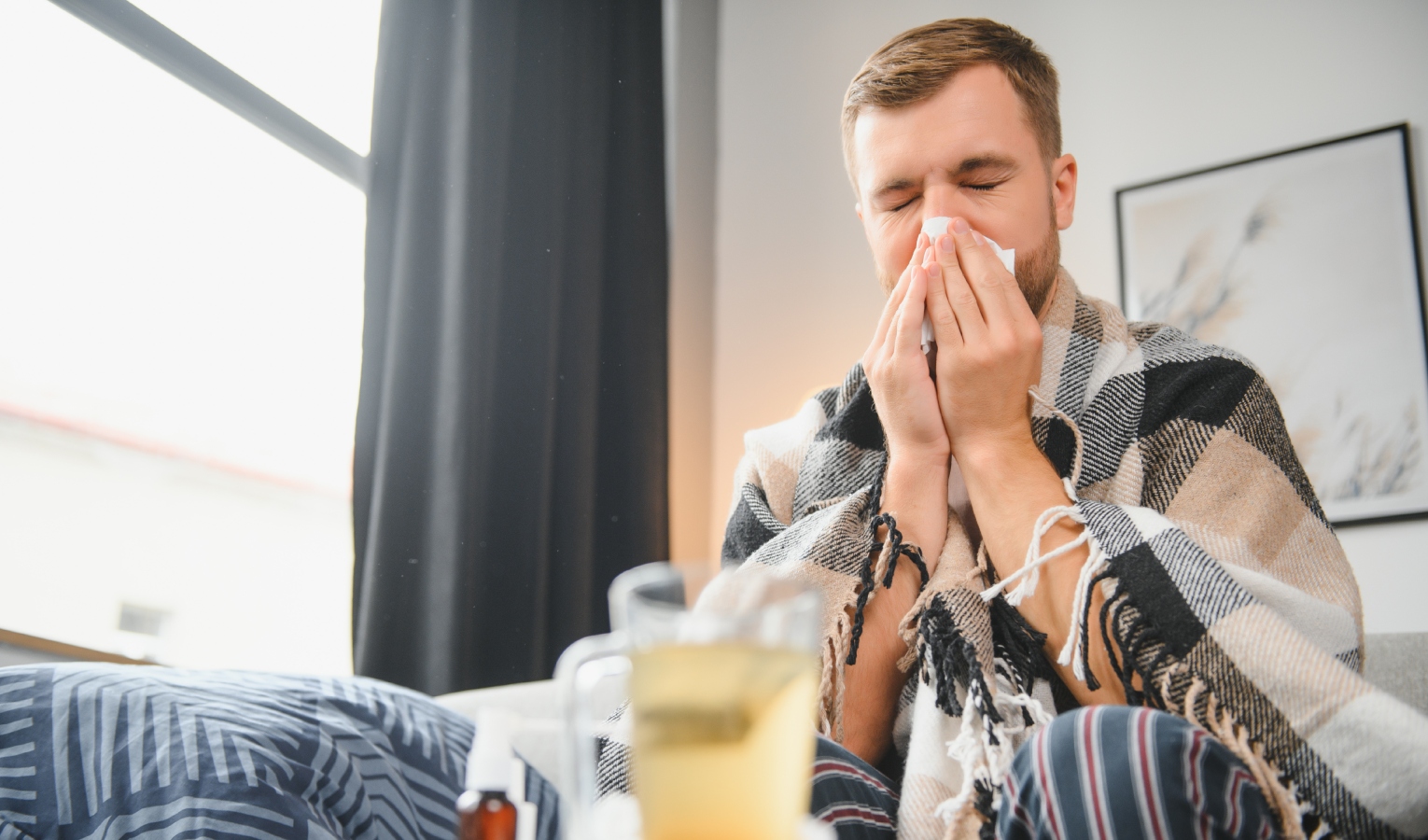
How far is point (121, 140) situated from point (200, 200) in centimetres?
15

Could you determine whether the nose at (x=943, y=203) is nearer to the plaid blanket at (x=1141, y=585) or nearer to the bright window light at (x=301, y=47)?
the plaid blanket at (x=1141, y=585)

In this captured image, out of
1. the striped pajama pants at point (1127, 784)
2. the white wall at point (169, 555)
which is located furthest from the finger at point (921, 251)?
the white wall at point (169, 555)

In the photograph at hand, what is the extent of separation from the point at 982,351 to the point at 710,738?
82 centimetres

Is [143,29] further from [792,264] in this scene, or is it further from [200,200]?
[792,264]

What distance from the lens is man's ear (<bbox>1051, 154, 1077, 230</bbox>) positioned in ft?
4.52

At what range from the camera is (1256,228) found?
2102 millimetres

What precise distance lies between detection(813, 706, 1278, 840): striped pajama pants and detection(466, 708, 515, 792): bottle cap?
26 cm

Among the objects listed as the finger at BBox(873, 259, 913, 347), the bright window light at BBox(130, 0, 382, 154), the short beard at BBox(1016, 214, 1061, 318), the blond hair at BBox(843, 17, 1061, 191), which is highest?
the bright window light at BBox(130, 0, 382, 154)

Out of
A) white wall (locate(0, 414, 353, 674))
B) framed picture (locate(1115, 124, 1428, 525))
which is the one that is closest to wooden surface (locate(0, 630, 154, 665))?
white wall (locate(0, 414, 353, 674))

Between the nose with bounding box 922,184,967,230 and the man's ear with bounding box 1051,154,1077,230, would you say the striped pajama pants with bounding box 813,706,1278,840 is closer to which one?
the nose with bounding box 922,184,967,230

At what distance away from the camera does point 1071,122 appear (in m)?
2.33

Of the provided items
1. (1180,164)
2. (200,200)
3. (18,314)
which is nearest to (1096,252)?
(1180,164)

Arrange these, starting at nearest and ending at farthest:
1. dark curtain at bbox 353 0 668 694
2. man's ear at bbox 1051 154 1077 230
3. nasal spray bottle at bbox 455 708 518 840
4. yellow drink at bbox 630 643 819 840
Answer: yellow drink at bbox 630 643 819 840, nasal spray bottle at bbox 455 708 518 840, man's ear at bbox 1051 154 1077 230, dark curtain at bbox 353 0 668 694

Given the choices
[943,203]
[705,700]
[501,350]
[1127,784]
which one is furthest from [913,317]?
[501,350]
